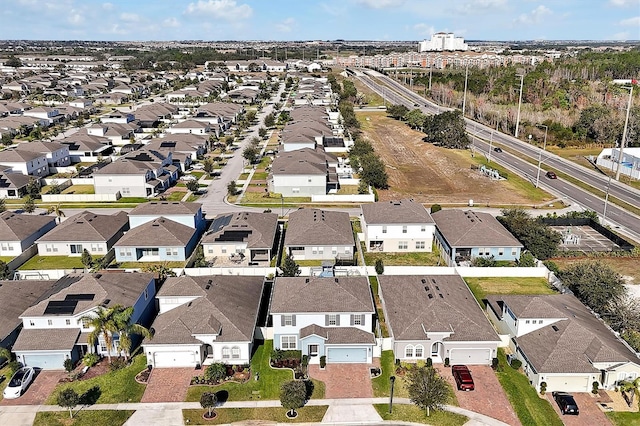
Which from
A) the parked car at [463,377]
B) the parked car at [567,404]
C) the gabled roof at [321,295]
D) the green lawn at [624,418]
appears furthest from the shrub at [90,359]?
the green lawn at [624,418]

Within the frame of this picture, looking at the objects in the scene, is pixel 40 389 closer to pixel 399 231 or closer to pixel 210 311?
pixel 210 311

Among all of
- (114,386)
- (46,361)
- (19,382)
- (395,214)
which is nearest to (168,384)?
(114,386)

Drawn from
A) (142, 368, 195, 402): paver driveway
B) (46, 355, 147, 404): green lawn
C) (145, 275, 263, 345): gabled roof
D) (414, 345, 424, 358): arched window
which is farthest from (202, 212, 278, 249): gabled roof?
(414, 345, 424, 358): arched window

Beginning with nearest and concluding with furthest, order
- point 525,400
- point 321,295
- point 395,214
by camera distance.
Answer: point 525,400 → point 321,295 → point 395,214

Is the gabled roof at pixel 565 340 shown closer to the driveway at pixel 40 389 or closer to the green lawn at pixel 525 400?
the green lawn at pixel 525 400

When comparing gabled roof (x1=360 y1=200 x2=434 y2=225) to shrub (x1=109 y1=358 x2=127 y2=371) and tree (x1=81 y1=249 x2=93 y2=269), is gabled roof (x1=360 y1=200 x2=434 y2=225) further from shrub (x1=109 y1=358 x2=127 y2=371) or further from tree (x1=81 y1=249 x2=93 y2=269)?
tree (x1=81 y1=249 x2=93 y2=269)

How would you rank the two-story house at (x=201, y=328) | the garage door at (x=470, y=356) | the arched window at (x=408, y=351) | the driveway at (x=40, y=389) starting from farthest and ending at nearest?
the arched window at (x=408, y=351) → the garage door at (x=470, y=356) → the two-story house at (x=201, y=328) → the driveway at (x=40, y=389)
